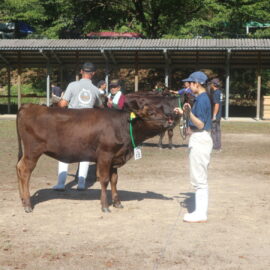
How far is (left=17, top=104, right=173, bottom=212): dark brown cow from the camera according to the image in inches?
309

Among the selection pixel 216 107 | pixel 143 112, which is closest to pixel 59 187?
pixel 143 112

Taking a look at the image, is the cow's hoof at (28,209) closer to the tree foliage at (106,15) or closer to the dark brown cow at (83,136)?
the dark brown cow at (83,136)

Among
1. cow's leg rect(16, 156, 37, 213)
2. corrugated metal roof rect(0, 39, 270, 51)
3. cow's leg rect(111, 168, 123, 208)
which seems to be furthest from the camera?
corrugated metal roof rect(0, 39, 270, 51)

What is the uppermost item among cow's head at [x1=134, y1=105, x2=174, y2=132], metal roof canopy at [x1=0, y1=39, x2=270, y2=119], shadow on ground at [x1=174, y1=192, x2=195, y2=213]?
metal roof canopy at [x1=0, y1=39, x2=270, y2=119]

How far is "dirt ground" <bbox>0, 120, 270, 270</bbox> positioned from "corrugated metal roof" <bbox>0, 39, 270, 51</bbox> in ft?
50.5

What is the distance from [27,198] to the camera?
7.89 metres

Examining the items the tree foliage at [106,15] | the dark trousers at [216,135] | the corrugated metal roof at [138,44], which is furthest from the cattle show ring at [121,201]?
the tree foliage at [106,15]

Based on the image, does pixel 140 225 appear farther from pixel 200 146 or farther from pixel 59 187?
pixel 59 187

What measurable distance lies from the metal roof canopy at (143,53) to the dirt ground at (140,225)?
52.0 feet

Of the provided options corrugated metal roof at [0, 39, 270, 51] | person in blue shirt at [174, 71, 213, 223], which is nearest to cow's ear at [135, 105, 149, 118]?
person in blue shirt at [174, 71, 213, 223]

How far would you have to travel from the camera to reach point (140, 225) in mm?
7082

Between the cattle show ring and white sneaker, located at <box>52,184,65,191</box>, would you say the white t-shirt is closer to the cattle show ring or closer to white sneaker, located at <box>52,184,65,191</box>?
the cattle show ring

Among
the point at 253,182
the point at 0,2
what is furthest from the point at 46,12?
the point at 253,182

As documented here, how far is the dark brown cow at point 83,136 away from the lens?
785 cm
